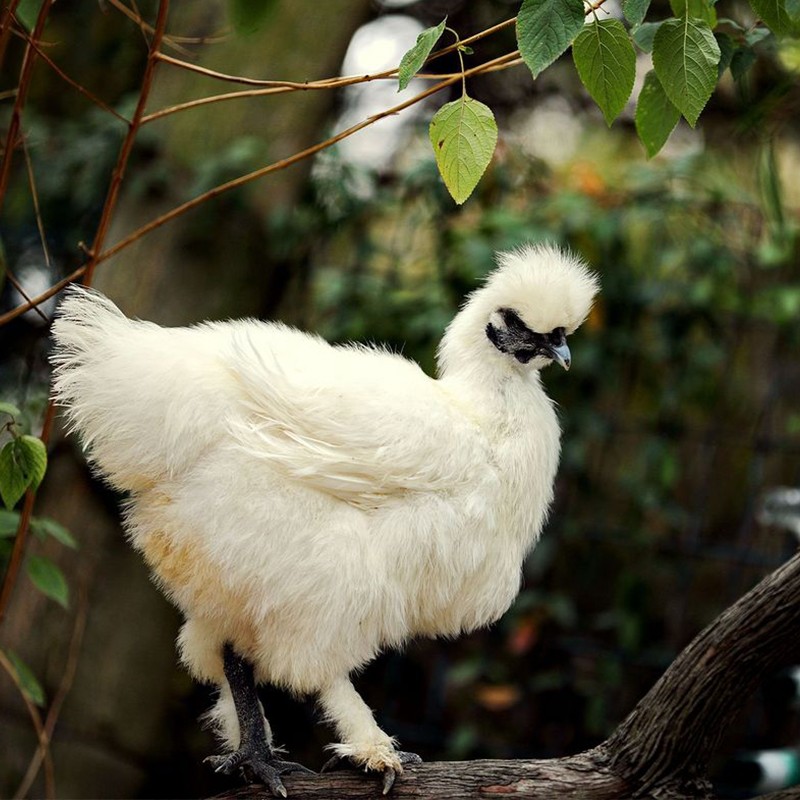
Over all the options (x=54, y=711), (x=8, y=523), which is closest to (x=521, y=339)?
(x=8, y=523)

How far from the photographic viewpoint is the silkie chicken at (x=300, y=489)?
1.84 meters

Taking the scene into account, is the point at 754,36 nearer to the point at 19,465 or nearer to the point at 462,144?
the point at 462,144

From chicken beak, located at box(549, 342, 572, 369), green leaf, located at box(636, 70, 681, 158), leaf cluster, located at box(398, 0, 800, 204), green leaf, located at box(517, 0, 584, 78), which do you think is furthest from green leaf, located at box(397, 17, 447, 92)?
chicken beak, located at box(549, 342, 572, 369)

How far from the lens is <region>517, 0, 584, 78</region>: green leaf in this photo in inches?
55.0

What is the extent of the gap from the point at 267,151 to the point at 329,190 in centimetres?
25

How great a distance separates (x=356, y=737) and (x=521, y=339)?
81 centimetres

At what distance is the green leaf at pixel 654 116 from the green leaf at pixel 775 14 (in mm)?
171

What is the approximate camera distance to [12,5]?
65.2 inches

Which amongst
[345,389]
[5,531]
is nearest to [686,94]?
[345,389]

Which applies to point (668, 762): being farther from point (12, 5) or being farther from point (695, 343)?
point (695, 343)

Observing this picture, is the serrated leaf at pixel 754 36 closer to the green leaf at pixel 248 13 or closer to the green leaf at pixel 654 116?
the green leaf at pixel 654 116

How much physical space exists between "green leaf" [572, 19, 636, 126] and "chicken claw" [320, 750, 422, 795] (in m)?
1.20

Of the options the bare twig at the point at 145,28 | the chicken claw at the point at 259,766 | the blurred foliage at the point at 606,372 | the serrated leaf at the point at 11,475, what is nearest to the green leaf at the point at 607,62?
the bare twig at the point at 145,28

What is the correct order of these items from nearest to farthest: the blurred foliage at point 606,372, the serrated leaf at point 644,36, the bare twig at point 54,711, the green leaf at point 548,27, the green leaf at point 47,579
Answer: the green leaf at point 548,27, the serrated leaf at point 644,36, the green leaf at point 47,579, the bare twig at point 54,711, the blurred foliage at point 606,372
